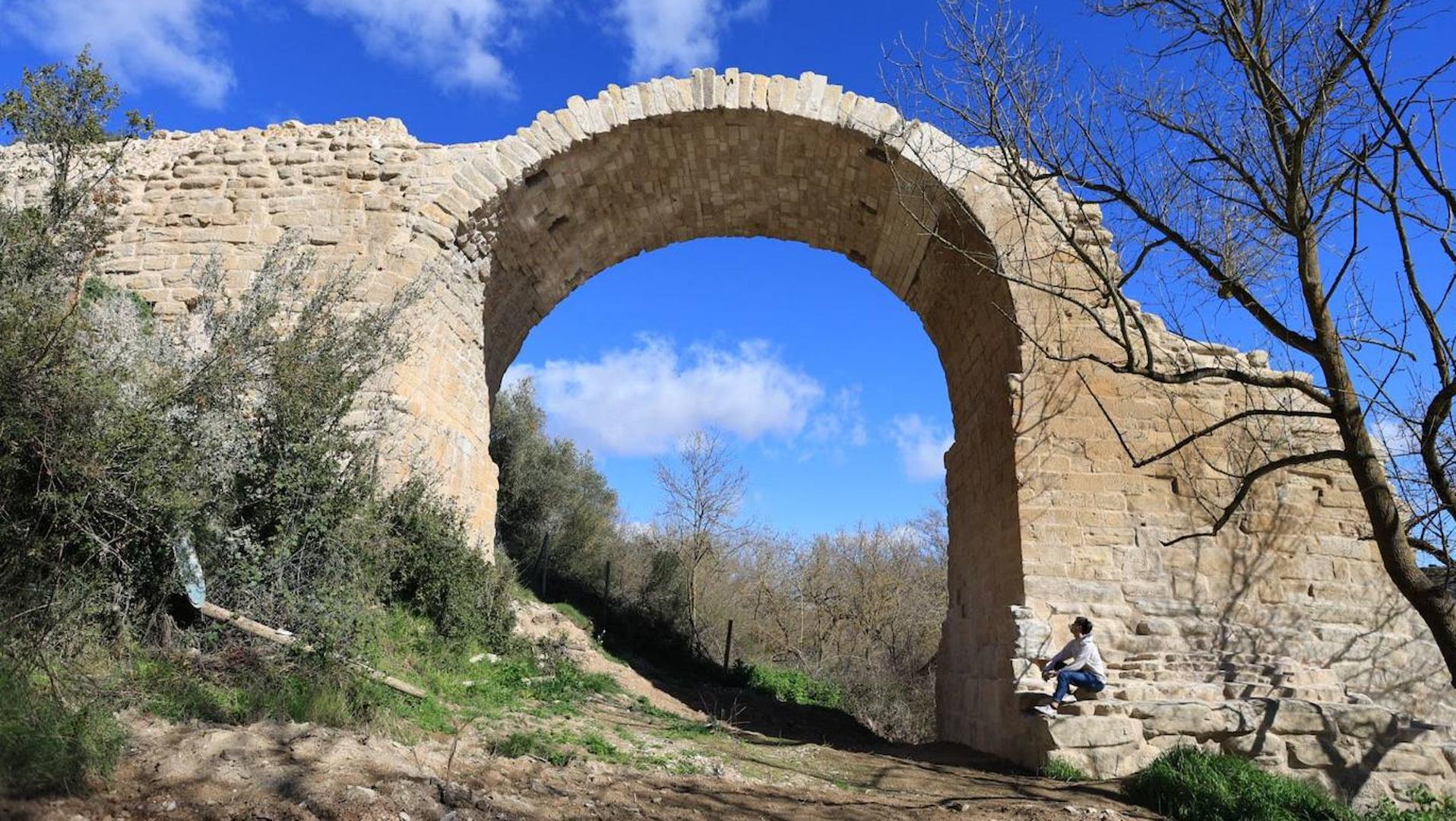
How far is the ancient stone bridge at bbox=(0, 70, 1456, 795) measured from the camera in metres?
7.17

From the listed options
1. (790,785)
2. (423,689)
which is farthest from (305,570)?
(790,785)

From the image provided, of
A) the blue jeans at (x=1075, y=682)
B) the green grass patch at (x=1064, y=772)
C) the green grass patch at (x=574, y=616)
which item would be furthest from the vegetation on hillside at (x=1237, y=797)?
the green grass patch at (x=574, y=616)

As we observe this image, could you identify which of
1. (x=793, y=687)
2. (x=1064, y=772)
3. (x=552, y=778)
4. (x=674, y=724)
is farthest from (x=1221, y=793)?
(x=793, y=687)

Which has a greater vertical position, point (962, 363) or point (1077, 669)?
point (962, 363)

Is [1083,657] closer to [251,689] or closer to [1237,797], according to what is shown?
[1237,797]

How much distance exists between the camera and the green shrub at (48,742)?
11.0 ft

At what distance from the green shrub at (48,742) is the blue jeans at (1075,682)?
595cm

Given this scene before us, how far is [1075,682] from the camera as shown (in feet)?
21.9

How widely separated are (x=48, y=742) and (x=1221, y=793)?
608 cm

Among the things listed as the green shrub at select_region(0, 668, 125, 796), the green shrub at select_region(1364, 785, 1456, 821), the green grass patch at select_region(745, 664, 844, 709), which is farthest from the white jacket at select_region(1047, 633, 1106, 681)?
the green grass patch at select_region(745, 664, 844, 709)

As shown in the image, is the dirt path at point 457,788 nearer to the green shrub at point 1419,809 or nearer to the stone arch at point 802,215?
the green shrub at point 1419,809

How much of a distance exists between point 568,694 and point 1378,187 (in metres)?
7.34

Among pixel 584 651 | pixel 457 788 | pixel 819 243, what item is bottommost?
pixel 457 788

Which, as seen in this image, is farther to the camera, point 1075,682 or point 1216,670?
point 1216,670
